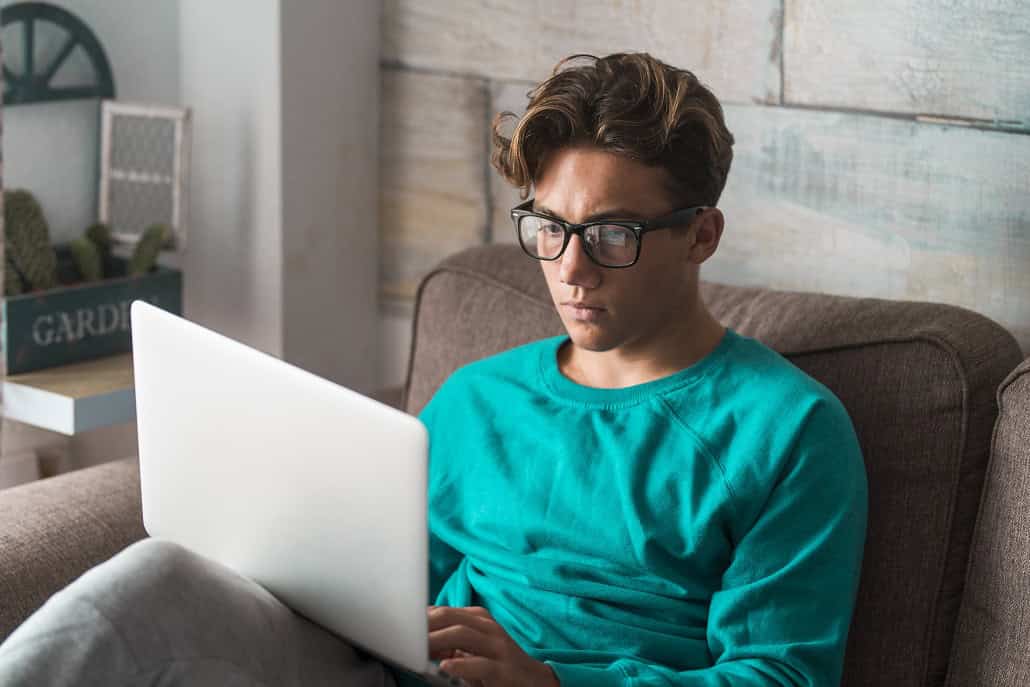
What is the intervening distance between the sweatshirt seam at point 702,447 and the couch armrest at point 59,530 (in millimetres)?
693

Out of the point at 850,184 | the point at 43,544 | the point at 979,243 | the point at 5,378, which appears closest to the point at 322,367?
the point at 5,378

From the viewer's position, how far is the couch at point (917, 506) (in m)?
1.38

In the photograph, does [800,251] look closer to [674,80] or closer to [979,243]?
[979,243]

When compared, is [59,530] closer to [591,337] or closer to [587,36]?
[591,337]

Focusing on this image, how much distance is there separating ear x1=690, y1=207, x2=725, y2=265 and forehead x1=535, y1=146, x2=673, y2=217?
2.2 inches

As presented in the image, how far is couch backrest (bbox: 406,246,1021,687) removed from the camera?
143 centimetres

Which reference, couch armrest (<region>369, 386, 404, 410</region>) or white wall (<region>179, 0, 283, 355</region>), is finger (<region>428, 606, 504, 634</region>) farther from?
white wall (<region>179, 0, 283, 355</region>)

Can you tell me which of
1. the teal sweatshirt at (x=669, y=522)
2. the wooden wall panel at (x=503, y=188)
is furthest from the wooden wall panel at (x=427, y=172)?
the teal sweatshirt at (x=669, y=522)

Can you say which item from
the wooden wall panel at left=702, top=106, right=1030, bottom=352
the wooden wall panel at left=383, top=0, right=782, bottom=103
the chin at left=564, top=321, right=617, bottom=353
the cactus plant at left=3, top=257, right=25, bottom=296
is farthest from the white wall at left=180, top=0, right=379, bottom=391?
the chin at left=564, top=321, right=617, bottom=353

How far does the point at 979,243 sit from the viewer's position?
5.56 feet

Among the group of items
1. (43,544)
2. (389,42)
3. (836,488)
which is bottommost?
(43,544)

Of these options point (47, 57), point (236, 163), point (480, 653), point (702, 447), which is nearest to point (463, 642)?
point (480, 653)

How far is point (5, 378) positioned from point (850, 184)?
1294mm

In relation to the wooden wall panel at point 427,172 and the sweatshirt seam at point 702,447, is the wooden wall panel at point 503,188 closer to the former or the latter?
the wooden wall panel at point 427,172
